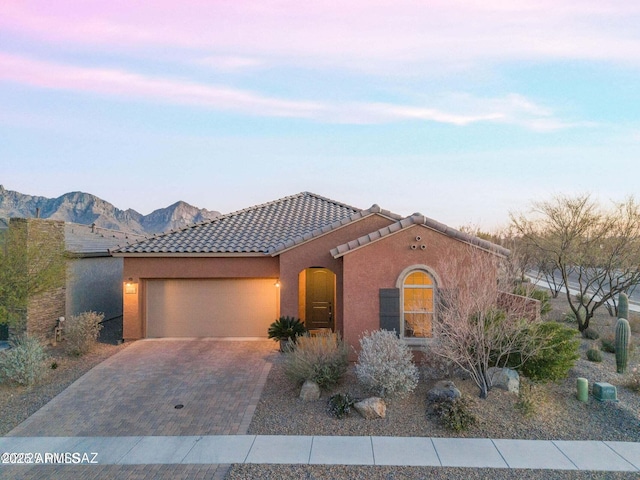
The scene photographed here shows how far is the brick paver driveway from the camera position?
8336 mm

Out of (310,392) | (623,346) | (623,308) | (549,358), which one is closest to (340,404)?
(310,392)

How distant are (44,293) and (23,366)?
14.0ft

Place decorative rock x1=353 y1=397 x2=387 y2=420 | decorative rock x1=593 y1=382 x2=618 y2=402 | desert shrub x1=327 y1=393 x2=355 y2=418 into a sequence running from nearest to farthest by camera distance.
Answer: decorative rock x1=353 y1=397 x2=387 y2=420, desert shrub x1=327 y1=393 x2=355 y2=418, decorative rock x1=593 y1=382 x2=618 y2=402

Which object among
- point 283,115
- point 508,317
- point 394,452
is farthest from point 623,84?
point 394,452

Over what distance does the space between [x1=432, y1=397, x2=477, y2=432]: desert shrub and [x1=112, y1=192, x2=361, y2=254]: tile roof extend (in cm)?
756

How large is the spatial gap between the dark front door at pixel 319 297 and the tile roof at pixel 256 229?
2.12 m

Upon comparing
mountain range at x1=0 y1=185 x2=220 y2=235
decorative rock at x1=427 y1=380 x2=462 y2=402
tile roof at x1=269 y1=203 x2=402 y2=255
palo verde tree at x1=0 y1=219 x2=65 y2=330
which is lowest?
decorative rock at x1=427 y1=380 x2=462 y2=402

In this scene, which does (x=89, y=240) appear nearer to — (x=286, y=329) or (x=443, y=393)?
(x=286, y=329)

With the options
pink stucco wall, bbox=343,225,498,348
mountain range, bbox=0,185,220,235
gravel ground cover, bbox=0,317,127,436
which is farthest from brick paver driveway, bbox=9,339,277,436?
mountain range, bbox=0,185,220,235

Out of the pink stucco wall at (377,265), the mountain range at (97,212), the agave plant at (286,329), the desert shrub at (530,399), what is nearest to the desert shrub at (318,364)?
the pink stucco wall at (377,265)

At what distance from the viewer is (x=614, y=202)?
18484 millimetres

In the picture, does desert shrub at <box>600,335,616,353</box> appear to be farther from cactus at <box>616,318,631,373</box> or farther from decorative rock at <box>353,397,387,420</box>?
decorative rock at <box>353,397,387,420</box>

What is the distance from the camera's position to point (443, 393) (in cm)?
895

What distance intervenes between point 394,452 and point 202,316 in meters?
10.6
